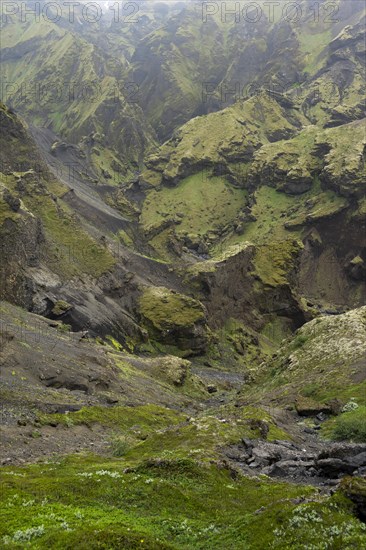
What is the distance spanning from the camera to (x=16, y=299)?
277ft

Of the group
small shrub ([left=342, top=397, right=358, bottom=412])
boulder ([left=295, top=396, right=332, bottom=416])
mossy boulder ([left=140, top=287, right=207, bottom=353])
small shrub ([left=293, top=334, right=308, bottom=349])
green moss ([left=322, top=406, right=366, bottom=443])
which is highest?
green moss ([left=322, top=406, right=366, bottom=443])

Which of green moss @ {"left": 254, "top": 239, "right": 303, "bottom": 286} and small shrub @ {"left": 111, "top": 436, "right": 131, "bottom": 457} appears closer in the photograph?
small shrub @ {"left": 111, "top": 436, "right": 131, "bottom": 457}

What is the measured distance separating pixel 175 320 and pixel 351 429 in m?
73.0

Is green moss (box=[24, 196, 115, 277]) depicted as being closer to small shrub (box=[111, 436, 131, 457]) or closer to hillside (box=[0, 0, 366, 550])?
hillside (box=[0, 0, 366, 550])

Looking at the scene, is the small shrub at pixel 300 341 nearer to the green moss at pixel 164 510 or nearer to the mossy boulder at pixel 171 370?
the mossy boulder at pixel 171 370

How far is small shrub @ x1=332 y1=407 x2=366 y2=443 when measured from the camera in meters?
37.3

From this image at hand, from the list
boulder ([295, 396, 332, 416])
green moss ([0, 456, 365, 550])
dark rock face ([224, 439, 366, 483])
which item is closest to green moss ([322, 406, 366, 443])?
boulder ([295, 396, 332, 416])

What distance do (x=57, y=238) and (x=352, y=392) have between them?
256 feet


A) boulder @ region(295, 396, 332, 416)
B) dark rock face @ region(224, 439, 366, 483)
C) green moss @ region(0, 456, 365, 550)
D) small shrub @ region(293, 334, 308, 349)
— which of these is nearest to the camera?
green moss @ region(0, 456, 365, 550)

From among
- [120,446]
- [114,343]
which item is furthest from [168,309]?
[120,446]

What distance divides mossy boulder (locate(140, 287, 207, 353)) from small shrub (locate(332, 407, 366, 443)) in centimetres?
7014

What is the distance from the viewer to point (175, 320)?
110m

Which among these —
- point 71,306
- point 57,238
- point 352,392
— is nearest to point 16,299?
point 71,306

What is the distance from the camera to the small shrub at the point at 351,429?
37319mm
